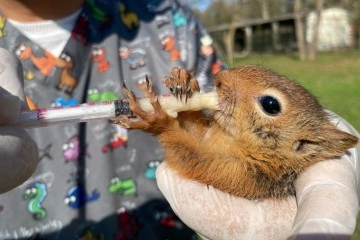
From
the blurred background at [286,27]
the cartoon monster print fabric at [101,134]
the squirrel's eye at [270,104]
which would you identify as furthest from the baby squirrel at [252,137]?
the blurred background at [286,27]

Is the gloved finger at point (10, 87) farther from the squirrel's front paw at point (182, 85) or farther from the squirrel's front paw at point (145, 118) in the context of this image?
the squirrel's front paw at point (182, 85)

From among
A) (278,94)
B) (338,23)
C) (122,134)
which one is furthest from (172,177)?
(338,23)

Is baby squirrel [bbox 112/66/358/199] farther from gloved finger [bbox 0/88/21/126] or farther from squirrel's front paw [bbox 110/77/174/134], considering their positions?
gloved finger [bbox 0/88/21/126]

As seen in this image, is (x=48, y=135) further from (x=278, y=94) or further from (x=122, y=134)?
(x=278, y=94)

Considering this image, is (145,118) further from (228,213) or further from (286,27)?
(286,27)

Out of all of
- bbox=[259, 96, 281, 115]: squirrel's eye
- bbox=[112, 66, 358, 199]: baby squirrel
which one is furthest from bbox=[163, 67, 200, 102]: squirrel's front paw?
bbox=[259, 96, 281, 115]: squirrel's eye

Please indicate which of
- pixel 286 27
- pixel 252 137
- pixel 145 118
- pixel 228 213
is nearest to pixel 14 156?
pixel 145 118

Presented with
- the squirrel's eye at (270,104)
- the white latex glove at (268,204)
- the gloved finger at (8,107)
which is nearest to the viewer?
the gloved finger at (8,107)
